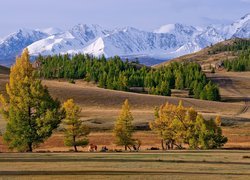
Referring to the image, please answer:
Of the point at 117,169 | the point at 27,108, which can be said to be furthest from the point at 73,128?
the point at 117,169

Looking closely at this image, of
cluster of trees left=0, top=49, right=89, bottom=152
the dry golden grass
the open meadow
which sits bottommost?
the dry golden grass

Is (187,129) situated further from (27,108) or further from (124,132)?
(27,108)

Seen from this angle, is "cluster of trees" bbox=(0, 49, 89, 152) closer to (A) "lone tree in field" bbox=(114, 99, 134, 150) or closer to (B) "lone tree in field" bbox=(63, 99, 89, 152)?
(B) "lone tree in field" bbox=(63, 99, 89, 152)

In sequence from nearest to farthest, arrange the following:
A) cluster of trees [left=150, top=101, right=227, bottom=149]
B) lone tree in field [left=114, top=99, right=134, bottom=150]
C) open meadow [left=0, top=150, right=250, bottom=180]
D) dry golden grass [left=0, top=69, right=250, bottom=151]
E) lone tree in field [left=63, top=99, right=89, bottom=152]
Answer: open meadow [left=0, top=150, right=250, bottom=180]
lone tree in field [left=63, top=99, right=89, bottom=152]
cluster of trees [left=150, top=101, right=227, bottom=149]
lone tree in field [left=114, top=99, right=134, bottom=150]
dry golden grass [left=0, top=69, right=250, bottom=151]

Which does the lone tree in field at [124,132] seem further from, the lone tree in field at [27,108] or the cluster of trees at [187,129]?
the lone tree in field at [27,108]

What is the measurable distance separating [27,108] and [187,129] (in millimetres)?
26495

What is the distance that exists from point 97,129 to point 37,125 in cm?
4429

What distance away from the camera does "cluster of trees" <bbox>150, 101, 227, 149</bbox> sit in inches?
2852

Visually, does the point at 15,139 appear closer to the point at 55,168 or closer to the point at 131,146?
the point at 55,168

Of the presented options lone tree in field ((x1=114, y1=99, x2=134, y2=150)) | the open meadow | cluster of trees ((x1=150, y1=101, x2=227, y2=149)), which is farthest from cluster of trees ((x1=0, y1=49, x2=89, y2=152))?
cluster of trees ((x1=150, y1=101, x2=227, y2=149))

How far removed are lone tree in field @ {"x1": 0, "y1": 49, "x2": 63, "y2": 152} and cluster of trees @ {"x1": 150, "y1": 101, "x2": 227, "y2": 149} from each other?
2344 cm

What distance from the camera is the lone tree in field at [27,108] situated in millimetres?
55312

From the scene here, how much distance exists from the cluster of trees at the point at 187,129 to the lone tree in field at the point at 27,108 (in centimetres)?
2344

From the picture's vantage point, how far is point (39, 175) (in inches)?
1265
